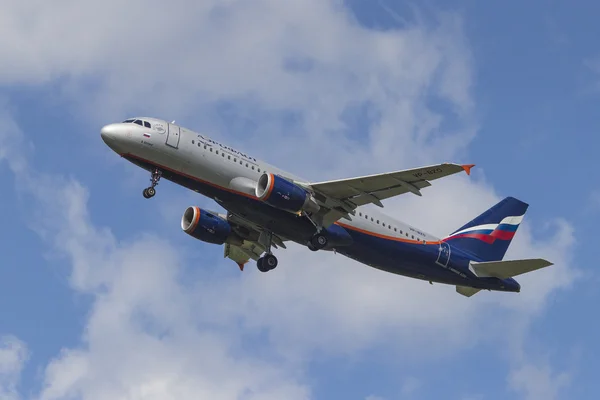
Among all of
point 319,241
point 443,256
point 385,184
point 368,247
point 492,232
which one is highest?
point 492,232

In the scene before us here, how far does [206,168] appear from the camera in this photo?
4822 cm

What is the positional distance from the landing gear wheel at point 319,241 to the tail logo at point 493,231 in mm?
9655

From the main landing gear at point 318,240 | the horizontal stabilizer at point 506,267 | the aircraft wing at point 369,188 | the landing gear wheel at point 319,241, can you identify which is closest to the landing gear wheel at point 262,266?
the main landing gear at point 318,240

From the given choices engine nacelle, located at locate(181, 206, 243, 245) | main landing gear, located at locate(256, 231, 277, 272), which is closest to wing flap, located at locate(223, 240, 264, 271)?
engine nacelle, located at locate(181, 206, 243, 245)

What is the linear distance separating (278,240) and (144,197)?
10103 millimetres

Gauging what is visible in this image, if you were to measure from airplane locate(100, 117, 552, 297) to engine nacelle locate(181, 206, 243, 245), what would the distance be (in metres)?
0.06

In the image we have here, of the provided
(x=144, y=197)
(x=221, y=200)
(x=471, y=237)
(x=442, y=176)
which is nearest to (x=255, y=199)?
(x=221, y=200)

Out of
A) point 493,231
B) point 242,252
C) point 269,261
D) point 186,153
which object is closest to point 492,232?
point 493,231

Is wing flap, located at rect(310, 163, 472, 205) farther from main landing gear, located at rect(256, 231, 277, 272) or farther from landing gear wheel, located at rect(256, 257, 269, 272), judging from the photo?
landing gear wheel, located at rect(256, 257, 269, 272)

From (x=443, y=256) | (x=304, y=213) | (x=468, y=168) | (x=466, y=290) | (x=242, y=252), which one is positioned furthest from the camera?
(x=242, y=252)

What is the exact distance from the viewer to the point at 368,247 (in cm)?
5225

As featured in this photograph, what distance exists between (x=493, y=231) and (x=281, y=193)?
16587 mm

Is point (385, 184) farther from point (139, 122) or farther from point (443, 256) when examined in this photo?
point (139, 122)

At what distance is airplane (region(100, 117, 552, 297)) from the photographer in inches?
1886
